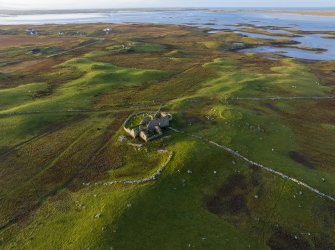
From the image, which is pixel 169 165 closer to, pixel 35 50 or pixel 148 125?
pixel 148 125

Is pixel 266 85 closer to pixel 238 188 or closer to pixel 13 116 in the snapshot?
pixel 238 188

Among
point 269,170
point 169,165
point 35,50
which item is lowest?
point 35,50

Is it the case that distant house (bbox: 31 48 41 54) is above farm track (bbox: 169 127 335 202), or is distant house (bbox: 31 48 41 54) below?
below

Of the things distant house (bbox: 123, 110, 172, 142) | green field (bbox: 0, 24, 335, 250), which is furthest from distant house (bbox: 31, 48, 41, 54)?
distant house (bbox: 123, 110, 172, 142)

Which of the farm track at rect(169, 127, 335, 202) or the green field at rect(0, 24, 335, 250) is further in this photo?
the farm track at rect(169, 127, 335, 202)

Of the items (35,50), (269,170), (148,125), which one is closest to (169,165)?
(148,125)

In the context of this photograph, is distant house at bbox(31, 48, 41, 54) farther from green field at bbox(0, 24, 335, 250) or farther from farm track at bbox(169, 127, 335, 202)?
farm track at bbox(169, 127, 335, 202)

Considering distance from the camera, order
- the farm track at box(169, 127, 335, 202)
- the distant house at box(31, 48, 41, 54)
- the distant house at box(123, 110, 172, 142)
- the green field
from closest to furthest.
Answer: the green field
the farm track at box(169, 127, 335, 202)
the distant house at box(123, 110, 172, 142)
the distant house at box(31, 48, 41, 54)
